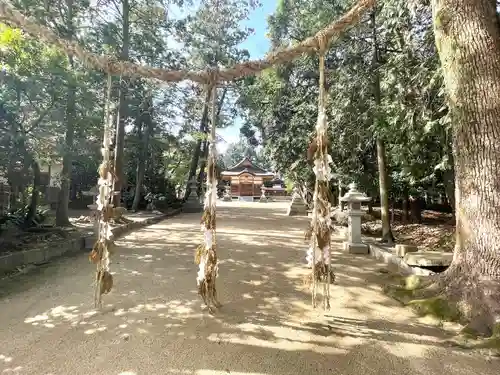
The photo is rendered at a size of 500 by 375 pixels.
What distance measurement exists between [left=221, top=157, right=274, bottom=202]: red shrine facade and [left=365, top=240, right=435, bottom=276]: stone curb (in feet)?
88.3

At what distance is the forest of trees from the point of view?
3236 mm

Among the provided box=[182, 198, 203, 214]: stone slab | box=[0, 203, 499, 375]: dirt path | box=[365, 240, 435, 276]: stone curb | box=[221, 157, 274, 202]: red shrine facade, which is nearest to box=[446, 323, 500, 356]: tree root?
box=[0, 203, 499, 375]: dirt path

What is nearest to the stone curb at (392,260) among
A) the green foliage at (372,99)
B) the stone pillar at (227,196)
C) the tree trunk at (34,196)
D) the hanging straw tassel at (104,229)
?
the green foliage at (372,99)

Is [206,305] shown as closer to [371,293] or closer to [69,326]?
[69,326]

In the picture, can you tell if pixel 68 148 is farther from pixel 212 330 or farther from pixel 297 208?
pixel 297 208

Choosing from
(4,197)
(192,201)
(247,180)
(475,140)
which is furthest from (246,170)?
(475,140)

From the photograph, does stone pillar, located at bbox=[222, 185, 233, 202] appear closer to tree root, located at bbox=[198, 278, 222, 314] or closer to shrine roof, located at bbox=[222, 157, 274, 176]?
shrine roof, located at bbox=[222, 157, 274, 176]

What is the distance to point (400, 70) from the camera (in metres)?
6.12

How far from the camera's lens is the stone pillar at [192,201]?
56.3 feet

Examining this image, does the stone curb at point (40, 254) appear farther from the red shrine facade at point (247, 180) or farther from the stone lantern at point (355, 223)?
the red shrine facade at point (247, 180)

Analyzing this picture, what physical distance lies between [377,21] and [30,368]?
8.04 meters

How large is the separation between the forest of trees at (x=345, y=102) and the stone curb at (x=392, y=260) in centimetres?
85

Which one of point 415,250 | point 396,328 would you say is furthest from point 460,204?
point 415,250

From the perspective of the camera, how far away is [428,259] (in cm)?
473
